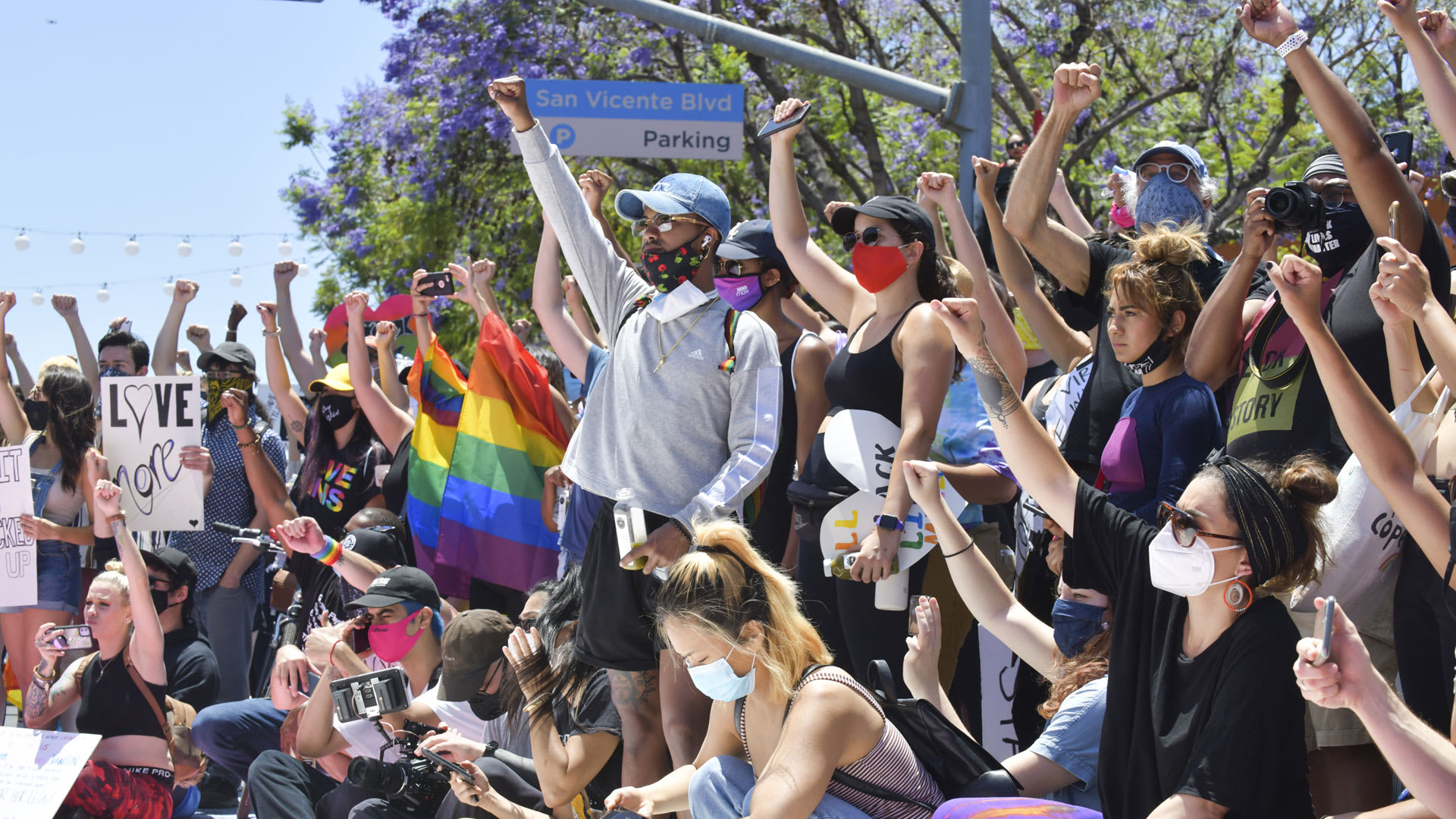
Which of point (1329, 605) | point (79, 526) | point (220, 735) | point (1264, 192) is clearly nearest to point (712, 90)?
point (79, 526)

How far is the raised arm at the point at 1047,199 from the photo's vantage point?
167 inches

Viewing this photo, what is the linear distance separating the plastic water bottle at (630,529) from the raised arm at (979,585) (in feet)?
2.40

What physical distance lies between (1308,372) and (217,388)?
5.58m

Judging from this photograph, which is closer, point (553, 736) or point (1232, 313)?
point (1232, 313)

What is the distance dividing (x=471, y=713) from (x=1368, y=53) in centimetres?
1057

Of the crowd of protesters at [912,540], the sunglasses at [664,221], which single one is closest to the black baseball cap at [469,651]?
the crowd of protesters at [912,540]

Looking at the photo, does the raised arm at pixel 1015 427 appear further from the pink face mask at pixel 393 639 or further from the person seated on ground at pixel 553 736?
the pink face mask at pixel 393 639

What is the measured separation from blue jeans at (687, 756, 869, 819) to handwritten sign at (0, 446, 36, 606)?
14.5 feet

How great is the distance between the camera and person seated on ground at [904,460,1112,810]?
3.45 metres

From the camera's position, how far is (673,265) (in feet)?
13.3

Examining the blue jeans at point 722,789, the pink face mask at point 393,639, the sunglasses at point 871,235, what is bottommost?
the blue jeans at point 722,789

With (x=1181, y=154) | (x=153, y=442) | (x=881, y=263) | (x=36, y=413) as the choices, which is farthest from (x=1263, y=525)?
(x=36, y=413)

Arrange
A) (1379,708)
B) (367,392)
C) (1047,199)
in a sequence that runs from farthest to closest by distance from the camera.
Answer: (367,392), (1047,199), (1379,708)

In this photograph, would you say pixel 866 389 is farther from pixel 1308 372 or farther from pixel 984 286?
pixel 1308 372
